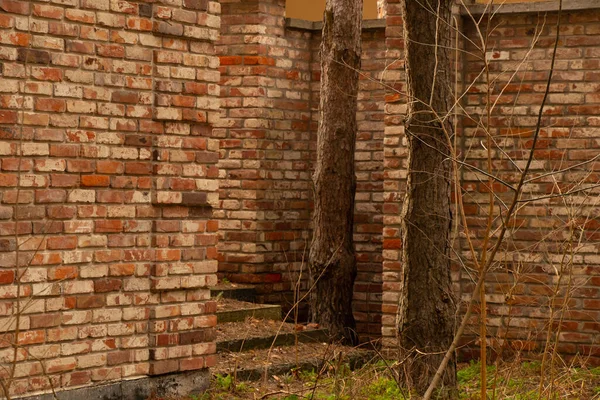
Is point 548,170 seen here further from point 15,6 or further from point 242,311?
point 15,6

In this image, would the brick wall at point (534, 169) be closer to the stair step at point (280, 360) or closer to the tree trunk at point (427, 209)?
the stair step at point (280, 360)

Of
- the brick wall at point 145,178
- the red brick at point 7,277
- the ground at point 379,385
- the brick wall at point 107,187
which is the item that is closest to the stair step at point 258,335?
the ground at point 379,385

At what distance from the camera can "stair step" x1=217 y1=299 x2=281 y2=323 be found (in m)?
7.80

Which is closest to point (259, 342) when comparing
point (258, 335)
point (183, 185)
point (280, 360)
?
point (258, 335)

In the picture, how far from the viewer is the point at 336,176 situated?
873cm

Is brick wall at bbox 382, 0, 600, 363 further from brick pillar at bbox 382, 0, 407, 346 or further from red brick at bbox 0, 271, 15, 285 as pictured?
red brick at bbox 0, 271, 15, 285

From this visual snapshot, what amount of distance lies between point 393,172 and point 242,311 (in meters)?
1.68

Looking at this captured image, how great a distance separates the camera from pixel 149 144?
5598 millimetres

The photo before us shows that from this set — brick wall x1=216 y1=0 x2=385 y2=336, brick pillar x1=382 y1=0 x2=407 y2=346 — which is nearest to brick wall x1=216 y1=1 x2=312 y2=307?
brick wall x1=216 y1=0 x2=385 y2=336

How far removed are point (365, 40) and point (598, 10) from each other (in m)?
2.60

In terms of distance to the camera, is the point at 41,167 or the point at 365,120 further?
the point at 365,120

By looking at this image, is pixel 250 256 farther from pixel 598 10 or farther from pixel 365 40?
pixel 598 10

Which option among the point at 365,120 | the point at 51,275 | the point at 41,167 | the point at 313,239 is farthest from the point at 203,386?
the point at 365,120

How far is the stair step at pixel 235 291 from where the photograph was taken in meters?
8.63
